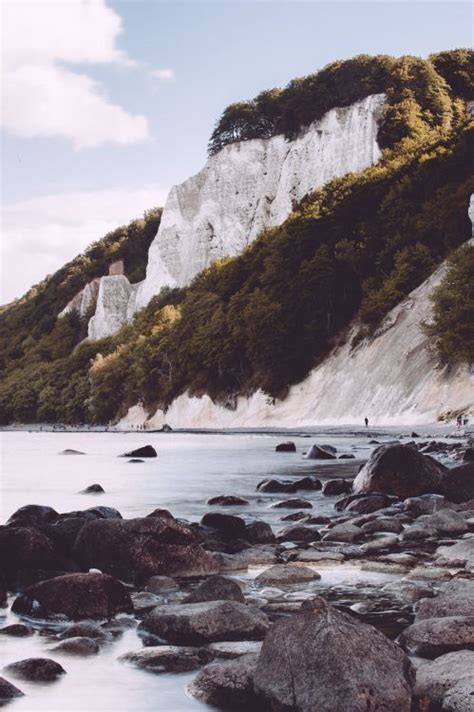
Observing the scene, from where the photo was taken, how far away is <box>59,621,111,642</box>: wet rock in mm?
6379

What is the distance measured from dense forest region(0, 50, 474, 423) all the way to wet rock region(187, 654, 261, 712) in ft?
132

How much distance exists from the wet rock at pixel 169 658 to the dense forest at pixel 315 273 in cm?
3983

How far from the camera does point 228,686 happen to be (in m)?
5.07

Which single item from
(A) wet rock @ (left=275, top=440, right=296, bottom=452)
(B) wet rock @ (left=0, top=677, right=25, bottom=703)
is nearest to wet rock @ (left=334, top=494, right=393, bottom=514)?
(B) wet rock @ (left=0, top=677, right=25, bottom=703)

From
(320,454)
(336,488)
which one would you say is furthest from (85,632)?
(320,454)

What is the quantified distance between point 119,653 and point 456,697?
259 cm

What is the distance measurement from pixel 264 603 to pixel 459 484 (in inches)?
301

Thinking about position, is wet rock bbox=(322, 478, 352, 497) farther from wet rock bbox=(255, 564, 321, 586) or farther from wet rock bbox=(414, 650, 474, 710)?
wet rock bbox=(414, 650, 474, 710)

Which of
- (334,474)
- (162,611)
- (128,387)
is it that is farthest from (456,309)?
(128,387)

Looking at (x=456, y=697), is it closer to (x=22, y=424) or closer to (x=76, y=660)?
(x=76, y=660)

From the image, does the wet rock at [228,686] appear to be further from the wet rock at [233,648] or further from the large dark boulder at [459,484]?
the large dark boulder at [459,484]

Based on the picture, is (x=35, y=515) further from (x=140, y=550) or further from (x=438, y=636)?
(x=438, y=636)

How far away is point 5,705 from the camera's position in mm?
4895

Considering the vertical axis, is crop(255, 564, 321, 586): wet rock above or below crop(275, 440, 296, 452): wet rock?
above
